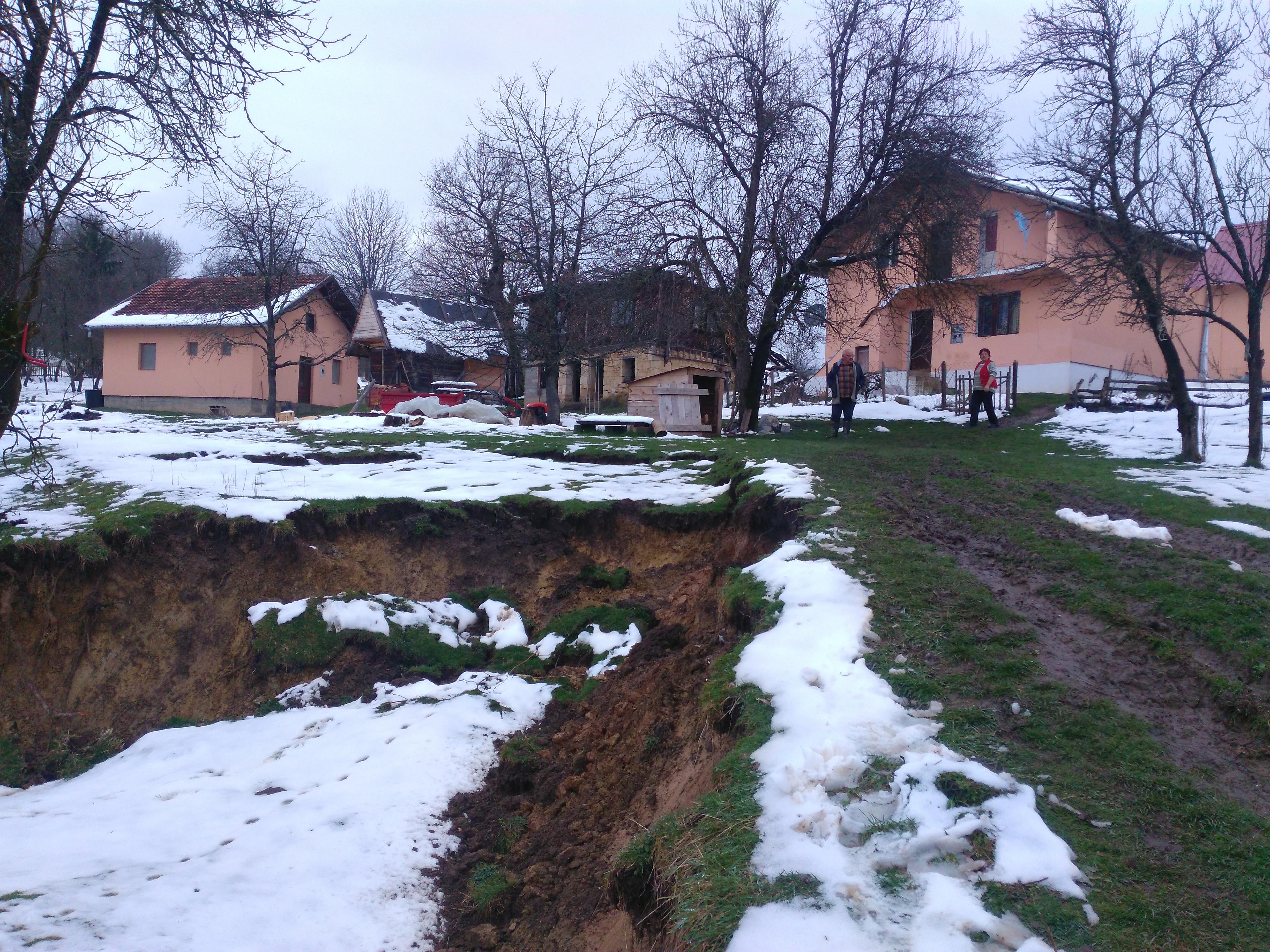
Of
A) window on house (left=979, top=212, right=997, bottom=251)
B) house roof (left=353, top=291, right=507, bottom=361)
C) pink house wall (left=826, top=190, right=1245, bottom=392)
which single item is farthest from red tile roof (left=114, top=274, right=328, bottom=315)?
window on house (left=979, top=212, right=997, bottom=251)

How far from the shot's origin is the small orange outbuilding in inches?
1182

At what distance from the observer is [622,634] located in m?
7.11

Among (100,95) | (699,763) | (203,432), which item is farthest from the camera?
(203,432)

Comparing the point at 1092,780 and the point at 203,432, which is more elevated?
the point at 203,432

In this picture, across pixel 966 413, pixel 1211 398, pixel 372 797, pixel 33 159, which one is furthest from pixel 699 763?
pixel 1211 398

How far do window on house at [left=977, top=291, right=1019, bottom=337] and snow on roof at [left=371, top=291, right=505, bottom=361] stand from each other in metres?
16.3

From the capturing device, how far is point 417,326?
38.4 meters

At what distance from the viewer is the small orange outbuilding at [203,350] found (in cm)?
3003

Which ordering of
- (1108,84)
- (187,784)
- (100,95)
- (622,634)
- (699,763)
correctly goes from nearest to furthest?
(699,763) → (187,784) → (622,634) → (100,95) → (1108,84)

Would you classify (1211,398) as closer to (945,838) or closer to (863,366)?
(863,366)

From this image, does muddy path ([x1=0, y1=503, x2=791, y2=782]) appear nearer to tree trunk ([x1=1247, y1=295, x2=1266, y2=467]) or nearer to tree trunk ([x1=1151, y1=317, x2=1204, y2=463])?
tree trunk ([x1=1247, y1=295, x2=1266, y2=467])

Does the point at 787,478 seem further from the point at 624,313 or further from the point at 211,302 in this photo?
the point at 211,302

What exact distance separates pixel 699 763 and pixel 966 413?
20217 mm

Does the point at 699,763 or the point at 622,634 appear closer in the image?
the point at 699,763
